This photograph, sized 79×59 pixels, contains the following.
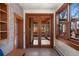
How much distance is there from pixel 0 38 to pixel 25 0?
1.56 metres

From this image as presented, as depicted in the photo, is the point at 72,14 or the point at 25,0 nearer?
the point at 25,0

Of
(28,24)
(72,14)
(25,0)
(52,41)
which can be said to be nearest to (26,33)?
(28,24)

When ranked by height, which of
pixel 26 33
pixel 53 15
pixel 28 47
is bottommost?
pixel 28 47

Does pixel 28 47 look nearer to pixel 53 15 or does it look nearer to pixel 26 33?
pixel 26 33

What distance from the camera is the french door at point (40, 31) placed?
7445mm

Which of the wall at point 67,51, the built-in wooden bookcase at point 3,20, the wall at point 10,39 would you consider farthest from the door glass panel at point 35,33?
the built-in wooden bookcase at point 3,20

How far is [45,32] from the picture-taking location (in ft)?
24.8

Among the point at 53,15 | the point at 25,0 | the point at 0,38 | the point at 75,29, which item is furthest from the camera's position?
the point at 53,15

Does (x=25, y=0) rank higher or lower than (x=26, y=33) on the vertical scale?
higher

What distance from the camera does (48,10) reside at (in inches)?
289

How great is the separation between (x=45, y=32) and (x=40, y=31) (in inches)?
11.3

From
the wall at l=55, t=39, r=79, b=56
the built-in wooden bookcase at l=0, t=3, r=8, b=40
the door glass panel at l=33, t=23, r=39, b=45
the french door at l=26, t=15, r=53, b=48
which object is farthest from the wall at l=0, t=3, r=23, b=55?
the door glass panel at l=33, t=23, r=39, b=45

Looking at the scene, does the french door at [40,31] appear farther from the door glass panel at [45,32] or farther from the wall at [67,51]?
the wall at [67,51]

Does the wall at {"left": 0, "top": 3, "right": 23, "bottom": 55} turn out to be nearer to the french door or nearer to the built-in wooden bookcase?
the built-in wooden bookcase
